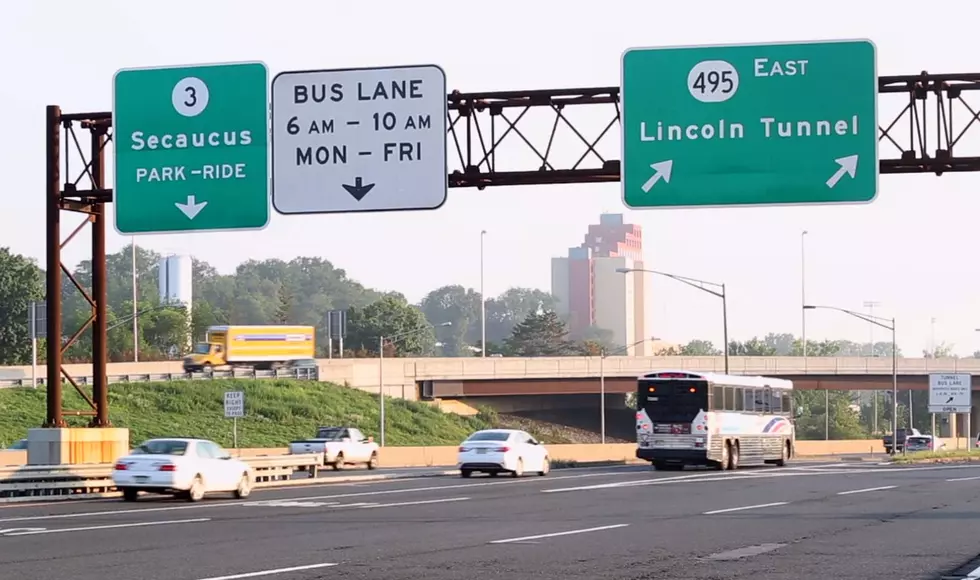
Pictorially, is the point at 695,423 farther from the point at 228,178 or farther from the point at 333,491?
the point at 228,178

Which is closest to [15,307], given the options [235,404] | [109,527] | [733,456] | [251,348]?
[251,348]

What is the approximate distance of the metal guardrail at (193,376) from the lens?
273ft

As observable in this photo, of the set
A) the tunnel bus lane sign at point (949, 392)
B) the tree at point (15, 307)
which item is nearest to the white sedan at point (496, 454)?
the tunnel bus lane sign at point (949, 392)

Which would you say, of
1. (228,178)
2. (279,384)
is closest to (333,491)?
(228,178)

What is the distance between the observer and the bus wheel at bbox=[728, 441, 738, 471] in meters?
50.0

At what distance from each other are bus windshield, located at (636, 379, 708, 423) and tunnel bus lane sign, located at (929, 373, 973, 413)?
1087 inches

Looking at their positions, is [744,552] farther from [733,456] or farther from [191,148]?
[733,456]

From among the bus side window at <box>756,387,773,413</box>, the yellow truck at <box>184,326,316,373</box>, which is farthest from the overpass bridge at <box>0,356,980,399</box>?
the bus side window at <box>756,387,773,413</box>

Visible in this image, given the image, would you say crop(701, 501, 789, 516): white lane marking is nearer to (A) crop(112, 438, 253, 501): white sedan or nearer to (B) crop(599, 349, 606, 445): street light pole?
(A) crop(112, 438, 253, 501): white sedan

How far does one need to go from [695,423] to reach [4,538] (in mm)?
31675

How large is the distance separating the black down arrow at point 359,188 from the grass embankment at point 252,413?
49.2 m

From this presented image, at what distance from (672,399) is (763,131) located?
954 inches

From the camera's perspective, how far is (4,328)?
115 meters

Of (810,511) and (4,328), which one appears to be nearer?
(810,511)
